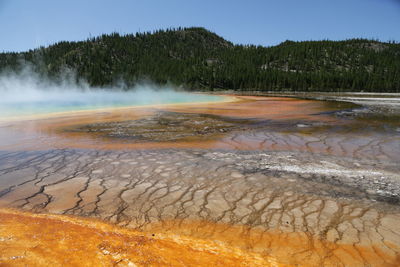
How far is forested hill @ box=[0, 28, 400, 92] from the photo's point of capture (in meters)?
70.9

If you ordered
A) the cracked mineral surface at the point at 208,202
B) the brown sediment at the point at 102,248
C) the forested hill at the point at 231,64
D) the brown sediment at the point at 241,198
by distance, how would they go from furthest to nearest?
the forested hill at the point at 231,64, the brown sediment at the point at 241,198, the cracked mineral surface at the point at 208,202, the brown sediment at the point at 102,248

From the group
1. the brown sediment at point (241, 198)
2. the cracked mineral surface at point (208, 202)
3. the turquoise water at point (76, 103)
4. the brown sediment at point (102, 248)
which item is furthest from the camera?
the turquoise water at point (76, 103)

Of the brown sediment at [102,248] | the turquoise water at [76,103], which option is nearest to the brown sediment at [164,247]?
the brown sediment at [102,248]

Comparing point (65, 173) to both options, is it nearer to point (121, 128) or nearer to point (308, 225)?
point (308, 225)

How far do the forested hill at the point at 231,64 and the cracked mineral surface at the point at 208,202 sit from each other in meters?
65.2

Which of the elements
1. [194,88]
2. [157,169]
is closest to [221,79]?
[194,88]

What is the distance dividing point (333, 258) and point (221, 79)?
73126 mm

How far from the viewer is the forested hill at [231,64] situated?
70.9m

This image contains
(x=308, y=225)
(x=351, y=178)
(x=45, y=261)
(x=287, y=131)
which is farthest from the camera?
(x=287, y=131)

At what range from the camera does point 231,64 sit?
94.1 metres

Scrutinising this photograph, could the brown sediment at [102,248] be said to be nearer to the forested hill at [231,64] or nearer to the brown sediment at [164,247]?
the brown sediment at [164,247]

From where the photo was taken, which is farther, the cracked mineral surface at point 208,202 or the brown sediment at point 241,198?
the brown sediment at point 241,198

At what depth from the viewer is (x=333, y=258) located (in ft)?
10.2

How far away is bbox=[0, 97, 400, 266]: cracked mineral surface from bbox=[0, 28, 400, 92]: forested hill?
6516 cm
